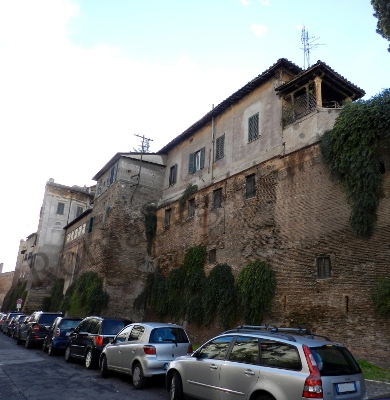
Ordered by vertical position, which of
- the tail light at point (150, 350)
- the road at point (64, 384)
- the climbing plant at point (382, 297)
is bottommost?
the road at point (64, 384)

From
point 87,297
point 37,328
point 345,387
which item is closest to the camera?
point 345,387

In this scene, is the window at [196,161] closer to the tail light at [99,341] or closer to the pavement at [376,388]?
the tail light at [99,341]

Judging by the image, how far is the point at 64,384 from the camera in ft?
29.8

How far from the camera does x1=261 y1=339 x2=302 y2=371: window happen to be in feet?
17.4

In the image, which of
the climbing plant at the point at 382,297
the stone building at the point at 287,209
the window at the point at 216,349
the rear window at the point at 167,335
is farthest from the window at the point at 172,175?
the window at the point at 216,349

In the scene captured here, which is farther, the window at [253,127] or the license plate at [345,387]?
the window at [253,127]

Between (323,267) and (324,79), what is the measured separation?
7938mm

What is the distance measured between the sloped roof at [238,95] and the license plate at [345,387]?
14.9m

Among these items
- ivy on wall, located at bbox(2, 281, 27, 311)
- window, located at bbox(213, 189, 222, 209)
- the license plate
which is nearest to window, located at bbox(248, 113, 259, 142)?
window, located at bbox(213, 189, 222, 209)

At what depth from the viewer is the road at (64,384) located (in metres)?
7.92

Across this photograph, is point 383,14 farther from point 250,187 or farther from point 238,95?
point 250,187

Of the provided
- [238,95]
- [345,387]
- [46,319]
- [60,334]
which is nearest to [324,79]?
[238,95]

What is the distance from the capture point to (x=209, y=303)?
57.2 feet

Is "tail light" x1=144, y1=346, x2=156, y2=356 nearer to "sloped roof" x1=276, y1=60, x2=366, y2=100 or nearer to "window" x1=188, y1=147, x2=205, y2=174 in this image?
"sloped roof" x1=276, y1=60, x2=366, y2=100
